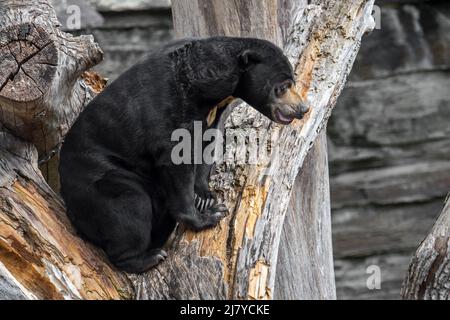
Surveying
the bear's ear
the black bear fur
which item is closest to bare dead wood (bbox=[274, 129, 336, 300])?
the black bear fur

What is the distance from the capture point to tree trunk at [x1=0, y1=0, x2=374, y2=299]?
4.48 meters

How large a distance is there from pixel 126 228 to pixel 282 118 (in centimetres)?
109

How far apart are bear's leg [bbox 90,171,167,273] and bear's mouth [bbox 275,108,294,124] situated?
90cm

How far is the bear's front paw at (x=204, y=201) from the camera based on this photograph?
16.1 feet

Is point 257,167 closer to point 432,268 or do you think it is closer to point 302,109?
point 302,109

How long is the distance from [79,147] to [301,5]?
2109 millimetres

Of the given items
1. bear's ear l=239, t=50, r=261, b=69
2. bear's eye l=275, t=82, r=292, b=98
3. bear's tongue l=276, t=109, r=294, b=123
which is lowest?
bear's tongue l=276, t=109, r=294, b=123

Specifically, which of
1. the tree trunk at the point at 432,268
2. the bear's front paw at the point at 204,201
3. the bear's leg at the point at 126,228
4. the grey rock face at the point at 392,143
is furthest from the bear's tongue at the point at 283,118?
the grey rock face at the point at 392,143

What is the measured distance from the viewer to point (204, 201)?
497cm

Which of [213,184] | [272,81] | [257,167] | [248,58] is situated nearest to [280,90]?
[272,81]

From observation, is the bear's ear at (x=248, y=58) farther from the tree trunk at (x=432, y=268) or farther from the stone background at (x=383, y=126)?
the stone background at (x=383, y=126)

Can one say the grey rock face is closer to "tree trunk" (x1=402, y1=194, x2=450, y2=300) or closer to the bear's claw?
the bear's claw
